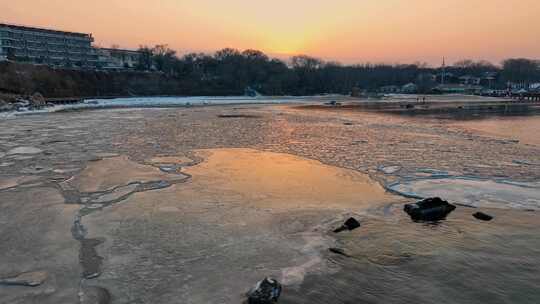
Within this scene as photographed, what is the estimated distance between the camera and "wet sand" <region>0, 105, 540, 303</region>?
5.55 metres

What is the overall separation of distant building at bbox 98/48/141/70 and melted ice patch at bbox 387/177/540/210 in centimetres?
11416

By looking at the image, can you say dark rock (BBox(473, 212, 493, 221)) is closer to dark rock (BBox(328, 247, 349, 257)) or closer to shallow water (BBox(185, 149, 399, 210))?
shallow water (BBox(185, 149, 399, 210))

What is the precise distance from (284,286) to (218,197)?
4556 mm

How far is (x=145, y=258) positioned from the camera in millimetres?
6367

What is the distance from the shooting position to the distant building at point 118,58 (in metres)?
118

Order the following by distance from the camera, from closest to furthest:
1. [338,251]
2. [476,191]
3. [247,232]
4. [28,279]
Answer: [28,279], [338,251], [247,232], [476,191]

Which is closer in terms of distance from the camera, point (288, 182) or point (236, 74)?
point (288, 182)

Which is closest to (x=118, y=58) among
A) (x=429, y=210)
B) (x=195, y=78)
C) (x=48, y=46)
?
(x=48, y=46)

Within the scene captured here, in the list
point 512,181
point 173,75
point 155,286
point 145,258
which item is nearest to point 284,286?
point 155,286

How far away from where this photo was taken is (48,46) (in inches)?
4242

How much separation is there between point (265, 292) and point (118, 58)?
13332 centimetres

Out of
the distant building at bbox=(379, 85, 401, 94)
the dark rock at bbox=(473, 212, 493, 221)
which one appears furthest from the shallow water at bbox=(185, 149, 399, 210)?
the distant building at bbox=(379, 85, 401, 94)

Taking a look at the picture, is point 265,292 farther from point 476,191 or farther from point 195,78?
point 195,78

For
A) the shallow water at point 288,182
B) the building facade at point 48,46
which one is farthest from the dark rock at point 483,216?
the building facade at point 48,46
